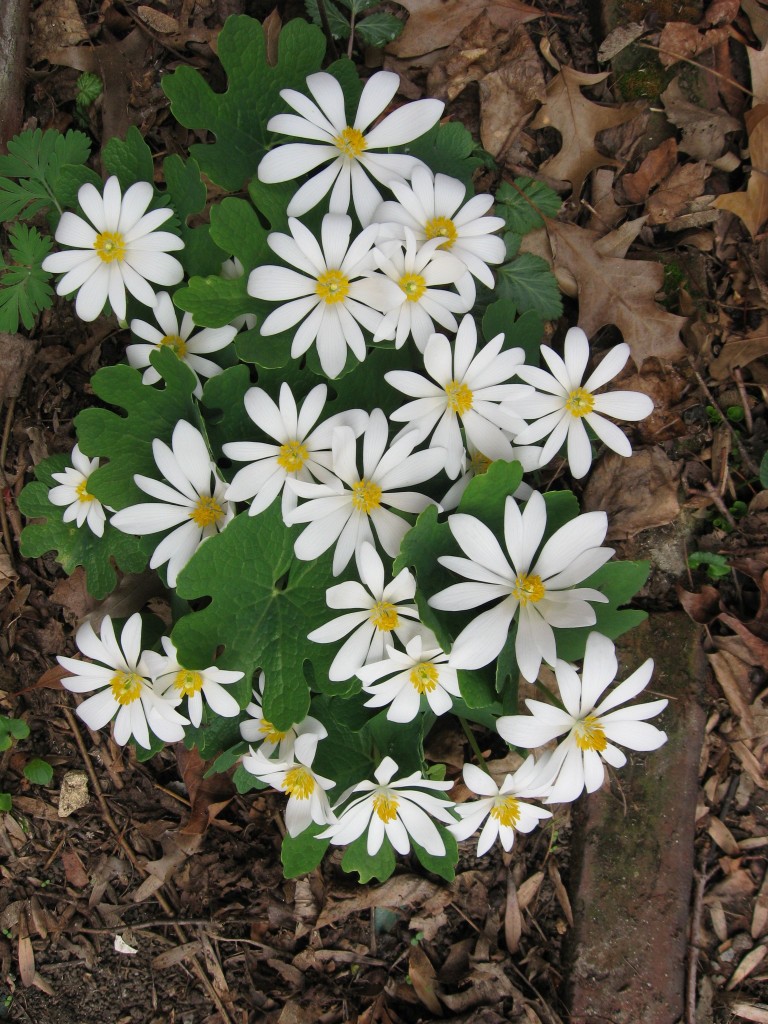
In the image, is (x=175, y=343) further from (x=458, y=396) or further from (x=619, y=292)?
(x=619, y=292)

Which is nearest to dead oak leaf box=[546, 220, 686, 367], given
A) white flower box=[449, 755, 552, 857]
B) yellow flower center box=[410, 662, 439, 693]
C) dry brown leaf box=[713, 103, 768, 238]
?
dry brown leaf box=[713, 103, 768, 238]

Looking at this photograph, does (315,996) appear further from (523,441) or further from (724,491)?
(724,491)

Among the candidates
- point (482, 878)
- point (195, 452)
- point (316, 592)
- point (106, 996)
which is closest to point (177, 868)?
point (106, 996)

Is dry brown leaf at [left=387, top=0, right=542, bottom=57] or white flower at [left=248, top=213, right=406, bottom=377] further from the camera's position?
dry brown leaf at [left=387, top=0, right=542, bottom=57]

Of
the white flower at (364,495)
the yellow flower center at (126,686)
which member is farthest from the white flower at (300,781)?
the white flower at (364,495)

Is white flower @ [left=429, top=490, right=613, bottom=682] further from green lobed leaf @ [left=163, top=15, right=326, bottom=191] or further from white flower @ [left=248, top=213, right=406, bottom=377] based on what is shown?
green lobed leaf @ [left=163, top=15, right=326, bottom=191]
